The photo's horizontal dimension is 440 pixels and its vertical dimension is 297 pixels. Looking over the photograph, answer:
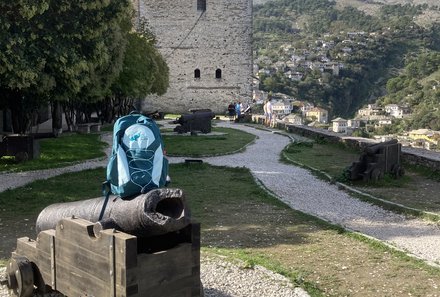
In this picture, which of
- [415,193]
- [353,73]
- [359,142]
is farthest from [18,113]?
[353,73]

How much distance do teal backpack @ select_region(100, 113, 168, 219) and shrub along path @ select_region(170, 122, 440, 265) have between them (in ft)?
10.4

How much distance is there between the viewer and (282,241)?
6730 mm

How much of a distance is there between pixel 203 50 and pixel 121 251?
1305 inches

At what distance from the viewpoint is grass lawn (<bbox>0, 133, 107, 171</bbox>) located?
12299 mm

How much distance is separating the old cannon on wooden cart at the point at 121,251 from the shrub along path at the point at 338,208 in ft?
9.83

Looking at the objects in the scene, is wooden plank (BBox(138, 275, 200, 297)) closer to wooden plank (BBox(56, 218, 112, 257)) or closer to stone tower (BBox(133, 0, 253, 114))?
wooden plank (BBox(56, 218, 112, 257))

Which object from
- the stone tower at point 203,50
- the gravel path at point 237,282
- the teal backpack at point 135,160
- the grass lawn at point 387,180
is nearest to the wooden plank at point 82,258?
the teal backpack at point 135,160

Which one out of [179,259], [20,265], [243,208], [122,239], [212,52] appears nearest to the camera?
[122,239]

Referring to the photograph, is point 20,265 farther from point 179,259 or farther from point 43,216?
point 179,259

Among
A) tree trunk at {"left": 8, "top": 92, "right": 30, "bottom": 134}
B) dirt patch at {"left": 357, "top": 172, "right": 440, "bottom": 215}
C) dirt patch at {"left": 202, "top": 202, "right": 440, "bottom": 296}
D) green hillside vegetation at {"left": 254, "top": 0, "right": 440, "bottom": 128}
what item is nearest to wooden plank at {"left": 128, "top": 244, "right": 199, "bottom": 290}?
dirt patch at {"left": 202, "top": 202, "right": 440, "bottom": 296}

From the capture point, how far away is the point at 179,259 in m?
4.19

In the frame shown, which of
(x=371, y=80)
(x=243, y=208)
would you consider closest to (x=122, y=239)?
(x=243, y=208)

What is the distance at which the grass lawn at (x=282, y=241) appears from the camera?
5.31m

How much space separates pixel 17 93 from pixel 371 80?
6148 centimetres
